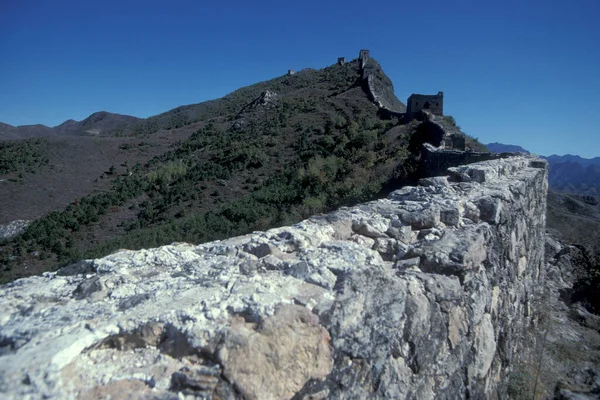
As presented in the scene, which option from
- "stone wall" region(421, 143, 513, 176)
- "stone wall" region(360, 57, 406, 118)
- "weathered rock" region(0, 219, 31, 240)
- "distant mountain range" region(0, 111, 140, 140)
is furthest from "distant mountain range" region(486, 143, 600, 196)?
"distant mountain range" region(0, 111, 140, 140)

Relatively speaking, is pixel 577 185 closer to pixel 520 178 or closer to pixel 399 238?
pixel 520 178

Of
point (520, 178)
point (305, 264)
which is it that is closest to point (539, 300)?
point (520, 178)

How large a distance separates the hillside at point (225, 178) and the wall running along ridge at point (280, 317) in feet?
23.5

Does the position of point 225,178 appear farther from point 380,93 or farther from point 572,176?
point 572,176

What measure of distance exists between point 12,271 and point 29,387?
14150 millimetres

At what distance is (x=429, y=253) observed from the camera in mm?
3064

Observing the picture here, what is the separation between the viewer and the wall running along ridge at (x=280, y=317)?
176 centimetres

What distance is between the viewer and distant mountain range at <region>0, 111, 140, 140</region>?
203 ft

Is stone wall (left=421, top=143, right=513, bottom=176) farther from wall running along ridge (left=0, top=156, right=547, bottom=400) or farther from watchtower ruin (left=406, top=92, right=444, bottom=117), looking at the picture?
watchtower ruin (left=406, top=92, right=444, bottom=117)

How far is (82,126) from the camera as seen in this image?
73750 millimetres

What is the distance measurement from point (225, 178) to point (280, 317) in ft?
61.5

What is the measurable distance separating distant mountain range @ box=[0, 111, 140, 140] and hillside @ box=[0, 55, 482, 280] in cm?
3869

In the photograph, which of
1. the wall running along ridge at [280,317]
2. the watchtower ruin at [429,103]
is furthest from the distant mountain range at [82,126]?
the wall running along ridge at [280,317]

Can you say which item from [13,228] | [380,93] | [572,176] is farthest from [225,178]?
[572,176]
